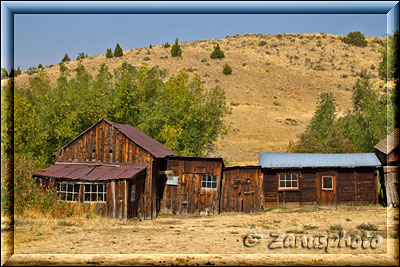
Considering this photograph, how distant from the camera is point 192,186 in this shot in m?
28.4

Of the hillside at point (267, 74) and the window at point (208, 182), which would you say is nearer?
the window at point (208, 182)

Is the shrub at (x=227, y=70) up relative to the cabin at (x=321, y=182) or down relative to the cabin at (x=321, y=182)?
up

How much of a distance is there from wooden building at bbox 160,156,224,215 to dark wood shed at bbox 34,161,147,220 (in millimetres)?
2963

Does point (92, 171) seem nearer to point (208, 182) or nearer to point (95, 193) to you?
point (95, 193)

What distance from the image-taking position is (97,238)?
55.7 ft

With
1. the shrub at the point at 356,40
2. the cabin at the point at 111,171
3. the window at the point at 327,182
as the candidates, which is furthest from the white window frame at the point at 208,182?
the shrub at the point at 356,40

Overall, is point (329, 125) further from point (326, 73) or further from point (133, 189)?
point (326, 73)

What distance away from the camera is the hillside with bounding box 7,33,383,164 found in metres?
60.8

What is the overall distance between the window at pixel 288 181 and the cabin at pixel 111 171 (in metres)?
7.60

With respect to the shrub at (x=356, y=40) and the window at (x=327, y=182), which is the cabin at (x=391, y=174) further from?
the shrub at (x=356, y=40)

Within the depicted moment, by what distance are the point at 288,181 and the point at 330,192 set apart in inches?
103

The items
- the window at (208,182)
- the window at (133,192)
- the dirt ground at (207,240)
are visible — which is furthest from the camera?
the window at (208,182)

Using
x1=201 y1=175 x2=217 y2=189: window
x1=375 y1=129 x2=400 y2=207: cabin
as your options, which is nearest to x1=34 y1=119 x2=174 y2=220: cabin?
x1=201 y1=175 x2=217 y2=189: window

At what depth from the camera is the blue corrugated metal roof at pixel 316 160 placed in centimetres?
2869
